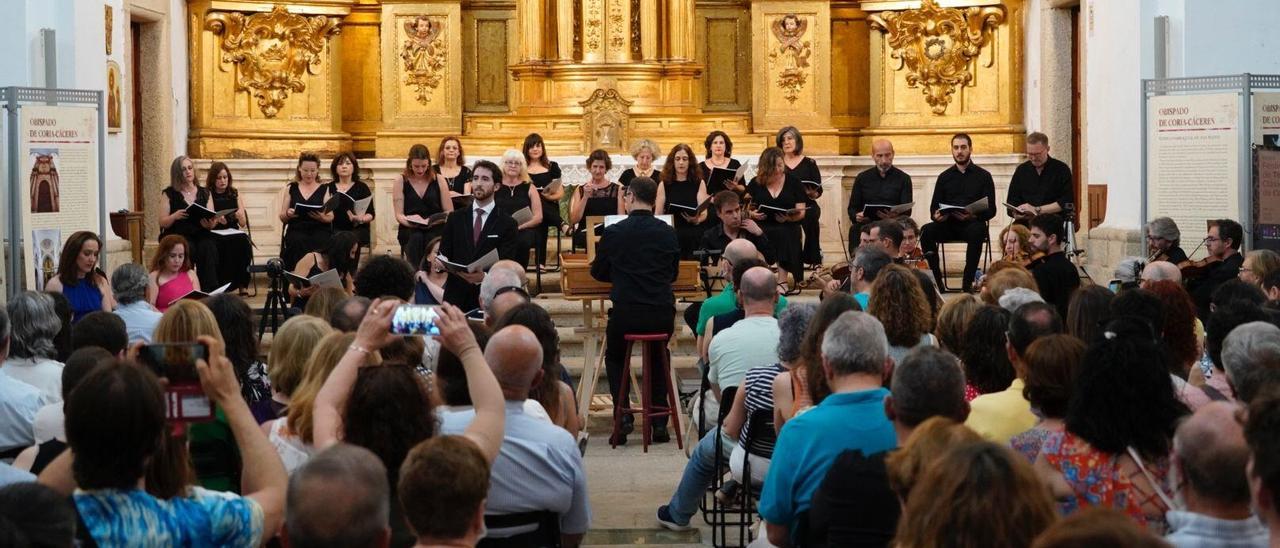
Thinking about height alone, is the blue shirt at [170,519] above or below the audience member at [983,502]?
below

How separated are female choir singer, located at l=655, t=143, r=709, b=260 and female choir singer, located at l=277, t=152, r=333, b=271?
2.42 metres

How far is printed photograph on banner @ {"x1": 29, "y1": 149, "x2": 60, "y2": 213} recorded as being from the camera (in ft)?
32.8

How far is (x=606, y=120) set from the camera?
51.1 feet

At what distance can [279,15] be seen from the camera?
1592cm

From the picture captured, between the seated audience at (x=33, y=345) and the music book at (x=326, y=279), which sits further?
the music book at (x=326, y=279)

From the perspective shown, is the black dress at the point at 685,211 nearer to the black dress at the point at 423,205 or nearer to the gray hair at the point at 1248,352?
the black dress at the point at 423,205

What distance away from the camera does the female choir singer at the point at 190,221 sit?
41.8ft

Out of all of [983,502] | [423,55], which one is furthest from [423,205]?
[983,502]

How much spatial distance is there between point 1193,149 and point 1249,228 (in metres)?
0.59

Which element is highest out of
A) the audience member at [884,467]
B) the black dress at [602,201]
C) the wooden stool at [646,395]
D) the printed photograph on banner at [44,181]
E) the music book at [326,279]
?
the printed photograph on banner at [44,181]

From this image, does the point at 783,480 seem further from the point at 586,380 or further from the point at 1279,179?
the point at 1279,179

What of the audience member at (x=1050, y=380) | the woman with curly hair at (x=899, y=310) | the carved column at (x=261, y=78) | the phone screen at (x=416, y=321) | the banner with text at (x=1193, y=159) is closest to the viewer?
the phone screen at (x=416, y=321)

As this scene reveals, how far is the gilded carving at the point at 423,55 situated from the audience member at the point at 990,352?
36.9 feet

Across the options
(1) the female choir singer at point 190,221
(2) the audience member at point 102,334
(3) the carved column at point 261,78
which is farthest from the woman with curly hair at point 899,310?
(3) the carved column at point 261,78
